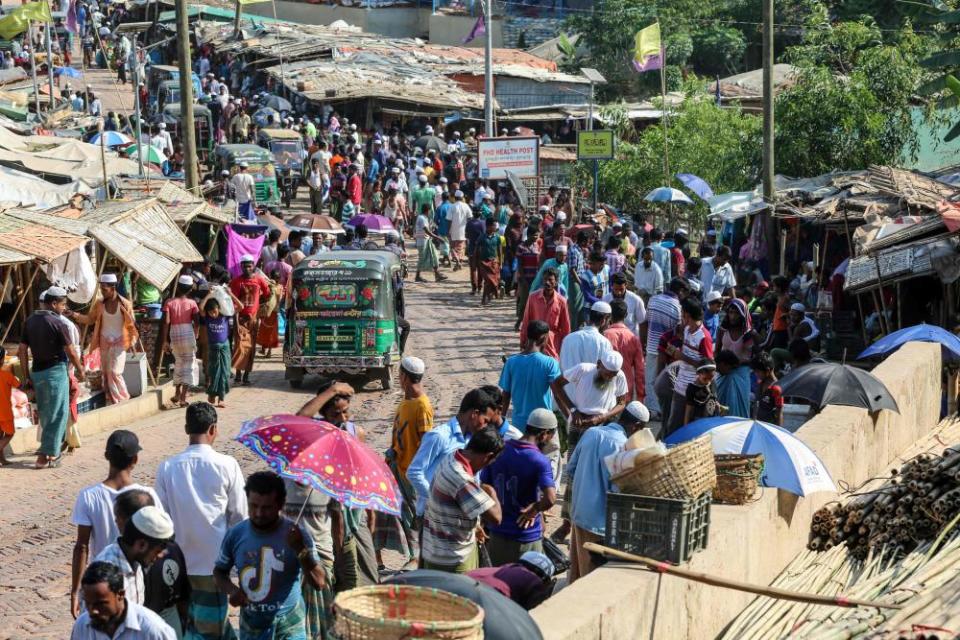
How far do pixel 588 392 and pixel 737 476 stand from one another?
107 inches

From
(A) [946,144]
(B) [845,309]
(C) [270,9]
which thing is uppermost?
(C) [270,9]

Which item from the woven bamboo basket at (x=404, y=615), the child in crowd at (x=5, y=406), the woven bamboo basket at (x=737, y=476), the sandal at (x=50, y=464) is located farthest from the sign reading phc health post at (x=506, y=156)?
the woven bamboo basket at (x=404, y=615)

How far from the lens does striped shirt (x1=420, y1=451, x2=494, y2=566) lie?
24.0 feet

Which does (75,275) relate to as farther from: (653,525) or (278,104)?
(278,104)

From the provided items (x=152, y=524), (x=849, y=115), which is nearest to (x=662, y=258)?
(x=849, y=115)

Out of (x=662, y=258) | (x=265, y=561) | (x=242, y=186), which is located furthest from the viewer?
(x=242, y=186)

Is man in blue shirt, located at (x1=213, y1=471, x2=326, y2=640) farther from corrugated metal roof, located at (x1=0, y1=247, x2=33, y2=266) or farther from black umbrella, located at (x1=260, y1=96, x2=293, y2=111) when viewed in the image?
black umbrella, located at (x1=260, y1=96, x2=293, y2=111)

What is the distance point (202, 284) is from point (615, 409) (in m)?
7.25

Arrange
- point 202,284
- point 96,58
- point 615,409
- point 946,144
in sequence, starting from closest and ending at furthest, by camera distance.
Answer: point 615,409, point 202,284, point 946,144, point 96,58

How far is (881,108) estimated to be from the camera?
24.5 m

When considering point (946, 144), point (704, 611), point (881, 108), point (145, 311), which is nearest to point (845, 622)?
point (704, 611)

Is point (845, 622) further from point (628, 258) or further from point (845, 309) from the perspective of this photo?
point (628, 258)

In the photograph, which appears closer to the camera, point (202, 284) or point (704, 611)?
point (704, 611)

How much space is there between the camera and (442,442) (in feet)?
27.1
